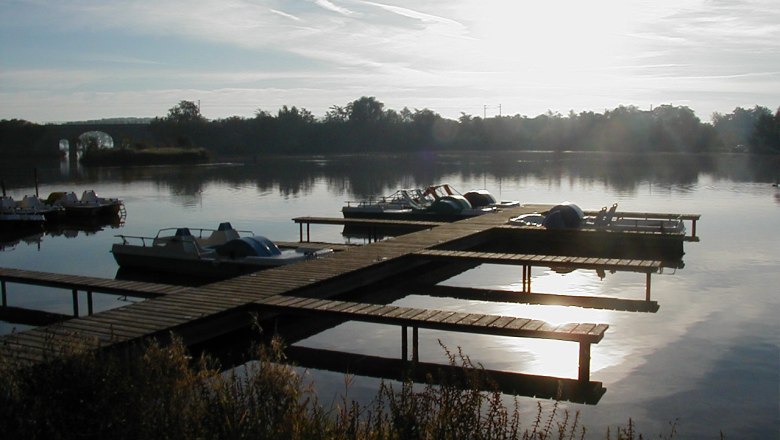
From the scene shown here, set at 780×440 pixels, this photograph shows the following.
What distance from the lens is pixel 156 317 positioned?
1060 cm

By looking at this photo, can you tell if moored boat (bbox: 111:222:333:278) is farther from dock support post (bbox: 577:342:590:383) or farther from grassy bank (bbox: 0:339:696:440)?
grassy bank (bbox: 0:339:696:440)

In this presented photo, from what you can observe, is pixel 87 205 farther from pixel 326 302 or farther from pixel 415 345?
pixel 415 345

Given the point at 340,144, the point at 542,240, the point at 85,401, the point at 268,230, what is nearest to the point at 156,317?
the point at 85,401

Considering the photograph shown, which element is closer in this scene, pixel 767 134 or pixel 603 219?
pixel 603 219

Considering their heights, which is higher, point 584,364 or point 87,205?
point 87,205

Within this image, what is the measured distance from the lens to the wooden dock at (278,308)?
383 inches

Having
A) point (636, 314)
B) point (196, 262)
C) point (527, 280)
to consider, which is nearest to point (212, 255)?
point (196, 262)

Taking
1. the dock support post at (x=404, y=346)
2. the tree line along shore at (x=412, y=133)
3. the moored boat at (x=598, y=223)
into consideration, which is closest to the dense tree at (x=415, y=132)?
the tree line along shore at (x=412, y=133)

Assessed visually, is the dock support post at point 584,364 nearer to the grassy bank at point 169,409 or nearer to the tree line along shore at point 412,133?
the grassy bank at point 169,409

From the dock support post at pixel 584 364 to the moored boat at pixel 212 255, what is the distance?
7569 mm

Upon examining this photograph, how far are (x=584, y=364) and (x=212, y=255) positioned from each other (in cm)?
975

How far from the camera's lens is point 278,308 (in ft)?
37.5

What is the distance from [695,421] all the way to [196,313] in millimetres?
6242

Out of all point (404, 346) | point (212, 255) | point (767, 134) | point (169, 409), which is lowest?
point (404, 346)
